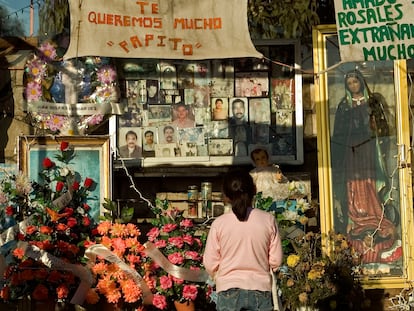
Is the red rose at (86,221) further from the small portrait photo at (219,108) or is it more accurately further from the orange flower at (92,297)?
the small portrait photo at (219,108)

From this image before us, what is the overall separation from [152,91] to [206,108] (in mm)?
611

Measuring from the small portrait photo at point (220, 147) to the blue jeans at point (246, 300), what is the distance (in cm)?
375

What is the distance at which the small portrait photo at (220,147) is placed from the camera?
8.89m

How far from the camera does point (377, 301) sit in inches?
334

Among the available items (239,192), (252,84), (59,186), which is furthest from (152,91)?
(239,192)

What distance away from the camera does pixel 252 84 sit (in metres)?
9.00

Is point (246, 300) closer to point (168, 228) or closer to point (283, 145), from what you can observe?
point (168, 228)

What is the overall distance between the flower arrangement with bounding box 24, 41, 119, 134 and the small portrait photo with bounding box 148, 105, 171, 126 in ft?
1.39

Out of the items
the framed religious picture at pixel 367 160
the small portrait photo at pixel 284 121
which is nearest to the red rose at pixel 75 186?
the small portrait photo at pixel 284 121

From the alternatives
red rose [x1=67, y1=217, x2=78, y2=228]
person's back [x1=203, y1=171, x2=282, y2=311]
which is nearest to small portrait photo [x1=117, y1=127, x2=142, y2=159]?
red rose [x1=67, y1=217, x2=78, y2=228]

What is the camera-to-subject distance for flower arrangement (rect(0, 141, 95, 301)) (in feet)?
24.4

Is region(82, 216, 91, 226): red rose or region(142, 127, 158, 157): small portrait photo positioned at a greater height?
region(142, 127, 158, 157): small portrait photo

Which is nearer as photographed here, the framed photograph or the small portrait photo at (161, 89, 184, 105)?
the framed photograph

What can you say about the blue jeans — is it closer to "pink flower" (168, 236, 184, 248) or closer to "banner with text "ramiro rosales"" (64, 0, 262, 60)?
"pink flower" (168, 236, 184, 248)
